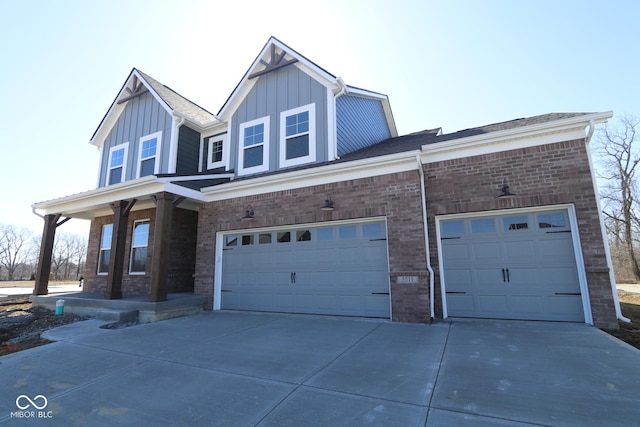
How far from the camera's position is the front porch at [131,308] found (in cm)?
739

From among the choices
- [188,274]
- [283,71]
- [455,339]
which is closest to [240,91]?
[283,71]

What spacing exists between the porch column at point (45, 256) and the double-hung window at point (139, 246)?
2541mm

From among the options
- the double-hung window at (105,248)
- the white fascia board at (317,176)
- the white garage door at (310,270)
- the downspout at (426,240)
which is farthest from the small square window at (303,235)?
the double-hung window at (105,248)

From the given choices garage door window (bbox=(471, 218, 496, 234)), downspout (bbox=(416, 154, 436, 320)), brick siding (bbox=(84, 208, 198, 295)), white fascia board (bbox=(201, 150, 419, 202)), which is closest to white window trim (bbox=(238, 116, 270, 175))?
white fascia board (bbox=(201, 150, 419, 202))

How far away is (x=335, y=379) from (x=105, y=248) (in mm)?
12220

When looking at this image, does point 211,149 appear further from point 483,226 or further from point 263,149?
point 483,226

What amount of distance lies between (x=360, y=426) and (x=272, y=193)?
664 centimetres

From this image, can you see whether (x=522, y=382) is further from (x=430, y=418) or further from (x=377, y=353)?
(x=377, y=353)

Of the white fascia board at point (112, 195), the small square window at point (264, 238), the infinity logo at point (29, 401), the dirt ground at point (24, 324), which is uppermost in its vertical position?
the white fascia board at point (112, 195)

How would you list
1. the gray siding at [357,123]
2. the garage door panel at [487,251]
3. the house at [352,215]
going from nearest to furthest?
the house at [352,215], the garage door panel at [487,251], the gray siding at [357,123]

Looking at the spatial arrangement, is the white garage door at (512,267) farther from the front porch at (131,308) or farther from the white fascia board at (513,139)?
the front porch at (131,308)

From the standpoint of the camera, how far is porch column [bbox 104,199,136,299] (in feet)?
28.5

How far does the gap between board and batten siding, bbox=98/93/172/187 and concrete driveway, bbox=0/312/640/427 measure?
25.2 feet

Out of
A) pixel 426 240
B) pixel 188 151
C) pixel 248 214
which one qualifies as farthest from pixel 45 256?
pixel 426 240
